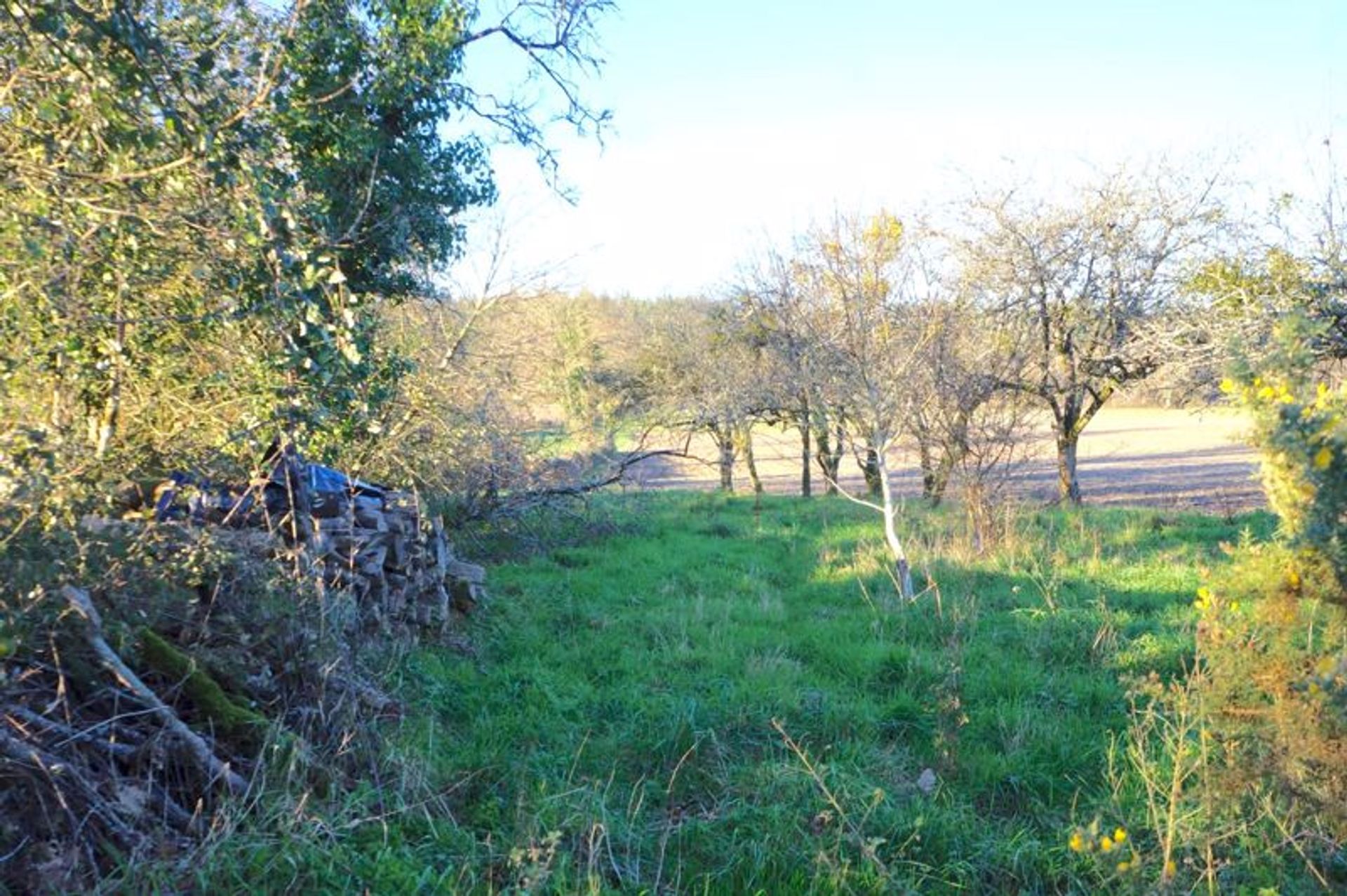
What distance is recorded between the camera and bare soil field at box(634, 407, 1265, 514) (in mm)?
14289

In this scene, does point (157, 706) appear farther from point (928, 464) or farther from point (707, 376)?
point (707, 376)

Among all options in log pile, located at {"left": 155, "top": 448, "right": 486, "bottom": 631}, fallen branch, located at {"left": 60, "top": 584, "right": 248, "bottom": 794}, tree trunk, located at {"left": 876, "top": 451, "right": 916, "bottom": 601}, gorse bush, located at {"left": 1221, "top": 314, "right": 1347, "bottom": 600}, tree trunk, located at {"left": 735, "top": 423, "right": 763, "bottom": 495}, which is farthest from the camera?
tree trunk, located at {"left": 735, "top": 423, "right": 763, "bottom": 495}

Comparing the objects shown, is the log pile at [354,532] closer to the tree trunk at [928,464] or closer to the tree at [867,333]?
the tree at [867,333]

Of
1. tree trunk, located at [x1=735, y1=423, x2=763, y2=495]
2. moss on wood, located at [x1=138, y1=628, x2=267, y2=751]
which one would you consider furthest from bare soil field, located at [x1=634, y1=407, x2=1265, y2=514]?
moss on wood, located at [x1=138, y1=628, x2=267, y2=751]

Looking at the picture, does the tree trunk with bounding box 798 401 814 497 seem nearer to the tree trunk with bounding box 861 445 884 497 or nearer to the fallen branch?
the tree trunk with bounding box 861 445 884 497

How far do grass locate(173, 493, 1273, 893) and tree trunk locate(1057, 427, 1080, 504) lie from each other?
6.73 m

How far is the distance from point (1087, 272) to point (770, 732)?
13.0 m

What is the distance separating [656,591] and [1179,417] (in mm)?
51462

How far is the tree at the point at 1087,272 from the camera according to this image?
48.0ft

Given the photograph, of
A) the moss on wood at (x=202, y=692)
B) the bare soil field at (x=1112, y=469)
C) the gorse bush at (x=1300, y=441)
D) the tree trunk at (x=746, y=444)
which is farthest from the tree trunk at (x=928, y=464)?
the tree trunk at (x=746, y=444)

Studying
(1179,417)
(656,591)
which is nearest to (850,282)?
(656,591)

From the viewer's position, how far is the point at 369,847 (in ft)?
11.2

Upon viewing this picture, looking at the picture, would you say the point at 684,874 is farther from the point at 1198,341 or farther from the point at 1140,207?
the point at 1140,207

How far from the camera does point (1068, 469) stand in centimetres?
1641
